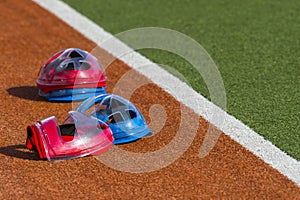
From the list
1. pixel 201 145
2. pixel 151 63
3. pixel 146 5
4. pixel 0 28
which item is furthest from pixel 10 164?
pixel 146 5

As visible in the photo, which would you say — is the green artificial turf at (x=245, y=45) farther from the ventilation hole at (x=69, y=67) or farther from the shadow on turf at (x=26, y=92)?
the shadow on turf at (x=26, y=92)

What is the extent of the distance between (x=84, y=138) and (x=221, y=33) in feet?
13.1

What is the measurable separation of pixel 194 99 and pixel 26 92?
1.74 m

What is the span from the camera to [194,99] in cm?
718

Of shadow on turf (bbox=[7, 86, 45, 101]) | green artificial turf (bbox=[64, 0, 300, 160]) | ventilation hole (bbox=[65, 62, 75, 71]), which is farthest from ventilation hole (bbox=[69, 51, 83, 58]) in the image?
green artificial turf (bbox=[64, 0, 300, 160])

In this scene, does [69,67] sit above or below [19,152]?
above

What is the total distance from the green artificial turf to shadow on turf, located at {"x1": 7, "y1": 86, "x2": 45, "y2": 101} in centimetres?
167

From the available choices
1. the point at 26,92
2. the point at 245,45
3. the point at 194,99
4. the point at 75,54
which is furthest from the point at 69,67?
the point at 245,45

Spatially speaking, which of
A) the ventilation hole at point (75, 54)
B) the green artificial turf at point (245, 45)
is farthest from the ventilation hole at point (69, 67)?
the green artificial turf at point (245, 45)

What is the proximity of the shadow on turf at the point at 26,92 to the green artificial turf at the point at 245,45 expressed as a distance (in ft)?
5.48

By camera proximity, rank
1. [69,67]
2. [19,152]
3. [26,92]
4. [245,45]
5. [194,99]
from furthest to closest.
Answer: [245,45]
[26,92]
[194,99]
[69,67]
[19,152]

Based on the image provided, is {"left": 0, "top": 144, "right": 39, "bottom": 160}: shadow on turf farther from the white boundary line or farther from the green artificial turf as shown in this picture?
the green artificial turf

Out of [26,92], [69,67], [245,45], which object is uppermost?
[69,67]

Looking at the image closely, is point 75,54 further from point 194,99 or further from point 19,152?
point 19,152
